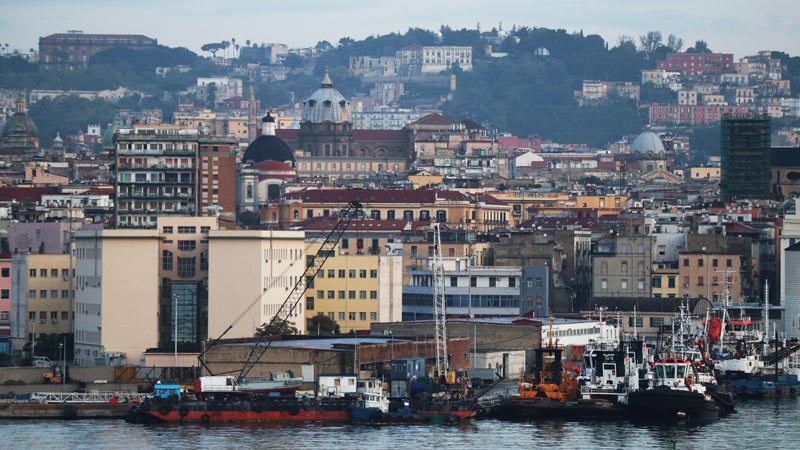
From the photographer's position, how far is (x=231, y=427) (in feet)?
259

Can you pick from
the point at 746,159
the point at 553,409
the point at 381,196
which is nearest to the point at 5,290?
the point at 553,409

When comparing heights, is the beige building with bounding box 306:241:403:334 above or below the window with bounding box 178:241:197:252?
below

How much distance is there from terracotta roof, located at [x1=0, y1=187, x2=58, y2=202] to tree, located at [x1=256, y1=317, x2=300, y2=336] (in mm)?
53966

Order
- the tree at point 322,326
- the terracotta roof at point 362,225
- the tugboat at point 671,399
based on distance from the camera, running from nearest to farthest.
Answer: the tugboat at point 671,399 < the tree at point 322,326 < the terracotta roof at point 362,225

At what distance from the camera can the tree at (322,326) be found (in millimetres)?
98856

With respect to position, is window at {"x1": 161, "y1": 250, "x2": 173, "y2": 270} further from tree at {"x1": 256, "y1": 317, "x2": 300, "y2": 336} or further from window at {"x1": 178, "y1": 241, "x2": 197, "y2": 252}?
tree at {"x1": 256, "y1": 317, "x2": 300, "y2": 336}

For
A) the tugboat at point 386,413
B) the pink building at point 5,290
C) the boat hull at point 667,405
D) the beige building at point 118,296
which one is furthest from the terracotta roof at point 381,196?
the tugboat at point 386,413

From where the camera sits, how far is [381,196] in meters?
146

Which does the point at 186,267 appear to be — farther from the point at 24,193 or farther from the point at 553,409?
the point at 24,193

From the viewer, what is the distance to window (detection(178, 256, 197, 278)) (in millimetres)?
96438

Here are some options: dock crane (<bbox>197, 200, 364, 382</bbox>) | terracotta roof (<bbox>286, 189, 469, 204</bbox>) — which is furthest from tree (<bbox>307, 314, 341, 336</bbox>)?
terracotta roof (<bbox>286, 189, 469, 204</bbox>)

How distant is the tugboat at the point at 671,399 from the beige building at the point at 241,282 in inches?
641

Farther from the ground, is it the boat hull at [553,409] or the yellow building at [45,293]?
the yellow building at [45,293]

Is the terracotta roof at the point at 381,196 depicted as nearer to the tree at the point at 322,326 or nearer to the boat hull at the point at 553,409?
the tree at the point at 322,326
